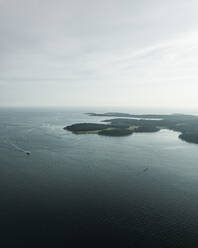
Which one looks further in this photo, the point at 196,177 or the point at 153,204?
the point at 196,177

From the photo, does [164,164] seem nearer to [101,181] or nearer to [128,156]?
[128,156]

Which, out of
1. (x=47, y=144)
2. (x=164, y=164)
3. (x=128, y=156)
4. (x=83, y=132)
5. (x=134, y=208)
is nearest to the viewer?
(x=134, y=208)

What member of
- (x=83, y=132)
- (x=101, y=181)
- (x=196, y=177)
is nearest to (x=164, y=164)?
(x=196, y=177)

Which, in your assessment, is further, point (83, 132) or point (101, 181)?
point (83, 132)

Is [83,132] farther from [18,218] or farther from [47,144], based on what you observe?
[18,218]

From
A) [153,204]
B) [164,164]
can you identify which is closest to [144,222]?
[153,204]

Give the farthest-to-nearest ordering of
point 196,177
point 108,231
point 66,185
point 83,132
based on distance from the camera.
Result: point 83,132
point 196,177
point 66,185
point 108,231
